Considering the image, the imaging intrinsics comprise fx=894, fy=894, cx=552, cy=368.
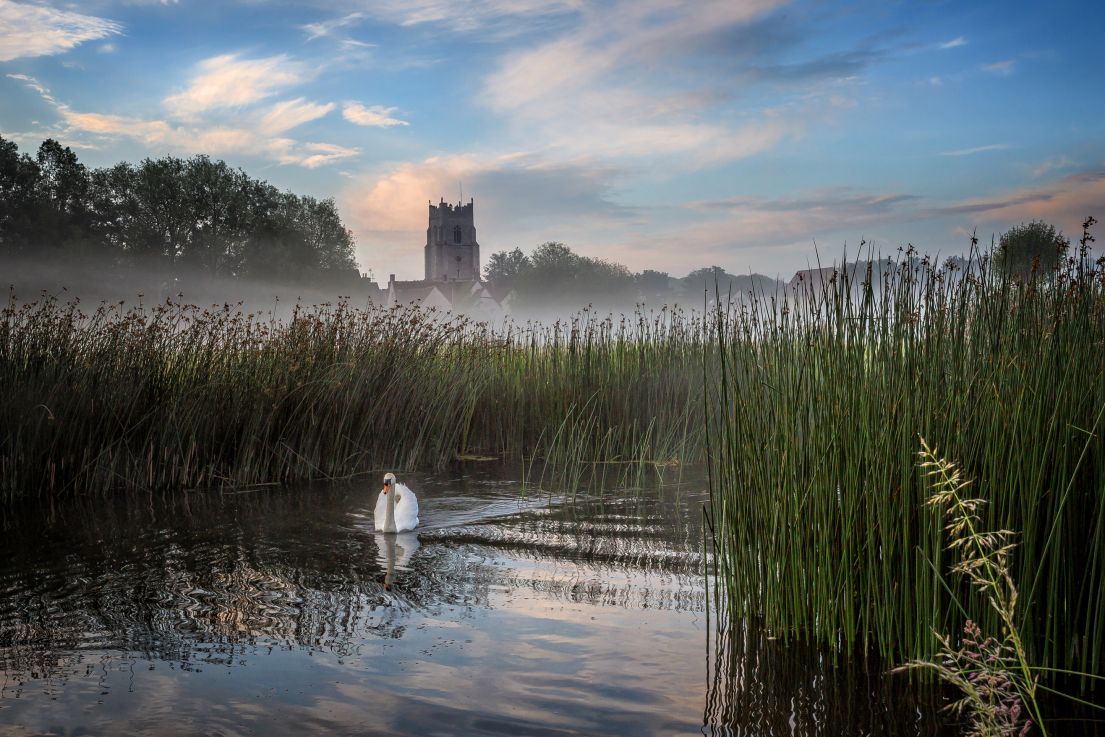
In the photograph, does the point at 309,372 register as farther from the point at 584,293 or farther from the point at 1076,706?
the point at 584,293

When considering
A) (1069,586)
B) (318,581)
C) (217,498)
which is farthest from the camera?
(217,498)

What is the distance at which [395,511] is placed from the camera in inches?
247

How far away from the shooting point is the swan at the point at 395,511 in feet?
20.3

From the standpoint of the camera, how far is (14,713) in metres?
3.33

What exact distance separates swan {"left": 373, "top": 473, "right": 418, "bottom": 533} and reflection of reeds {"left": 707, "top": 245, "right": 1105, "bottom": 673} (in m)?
2.82

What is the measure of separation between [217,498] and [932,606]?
610 centimetres

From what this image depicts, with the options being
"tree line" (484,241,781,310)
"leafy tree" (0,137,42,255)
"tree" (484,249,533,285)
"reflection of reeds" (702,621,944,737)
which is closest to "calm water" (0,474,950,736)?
"reflection of reeds" (702,621,944,737)

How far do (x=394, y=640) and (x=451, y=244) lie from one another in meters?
100

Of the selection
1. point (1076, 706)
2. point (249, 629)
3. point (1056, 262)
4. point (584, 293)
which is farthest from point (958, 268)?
point (584, 293)

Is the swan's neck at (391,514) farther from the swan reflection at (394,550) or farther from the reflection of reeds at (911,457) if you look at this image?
the reflection of reeds at (911,457)

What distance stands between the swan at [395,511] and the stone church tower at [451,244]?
94.8 m

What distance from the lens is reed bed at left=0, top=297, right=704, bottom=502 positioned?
765 cm

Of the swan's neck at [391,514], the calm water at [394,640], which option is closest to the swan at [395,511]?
the swan's neck at [391,514]

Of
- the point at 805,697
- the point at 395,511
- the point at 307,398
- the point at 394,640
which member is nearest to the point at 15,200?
the point at 307,398
